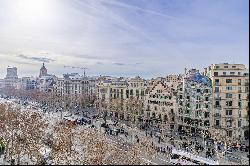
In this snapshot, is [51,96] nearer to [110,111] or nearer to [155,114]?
[110,111]

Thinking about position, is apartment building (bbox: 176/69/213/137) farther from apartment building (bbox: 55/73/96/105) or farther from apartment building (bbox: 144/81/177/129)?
apartment building (bbox: 55/73/96/105)

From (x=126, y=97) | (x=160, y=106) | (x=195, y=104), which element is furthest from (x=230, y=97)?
(x=126, y=97)

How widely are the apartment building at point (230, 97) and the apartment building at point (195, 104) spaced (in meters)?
2.02

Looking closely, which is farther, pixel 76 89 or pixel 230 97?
pixel 76 89

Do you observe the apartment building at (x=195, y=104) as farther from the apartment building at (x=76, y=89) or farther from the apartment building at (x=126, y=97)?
the apartment building at (x=76, y=89)

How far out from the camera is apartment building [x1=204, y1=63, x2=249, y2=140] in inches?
2630

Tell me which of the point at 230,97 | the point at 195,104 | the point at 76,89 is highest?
the point at 230,97

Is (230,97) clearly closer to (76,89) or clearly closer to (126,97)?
(126,97)

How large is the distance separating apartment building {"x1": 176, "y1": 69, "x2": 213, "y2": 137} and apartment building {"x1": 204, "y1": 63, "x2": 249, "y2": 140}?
2.02m

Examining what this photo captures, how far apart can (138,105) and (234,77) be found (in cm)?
2638

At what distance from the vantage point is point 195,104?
73.5 metres

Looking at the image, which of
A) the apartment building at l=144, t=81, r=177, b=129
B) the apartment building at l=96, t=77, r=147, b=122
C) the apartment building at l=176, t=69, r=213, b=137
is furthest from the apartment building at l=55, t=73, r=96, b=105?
the apartment building at l=176, t=69, r=213, b=137

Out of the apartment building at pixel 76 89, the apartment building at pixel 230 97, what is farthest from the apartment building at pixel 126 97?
Answer: the apartment building at pixel 76 89

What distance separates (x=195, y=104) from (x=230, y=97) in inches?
292
